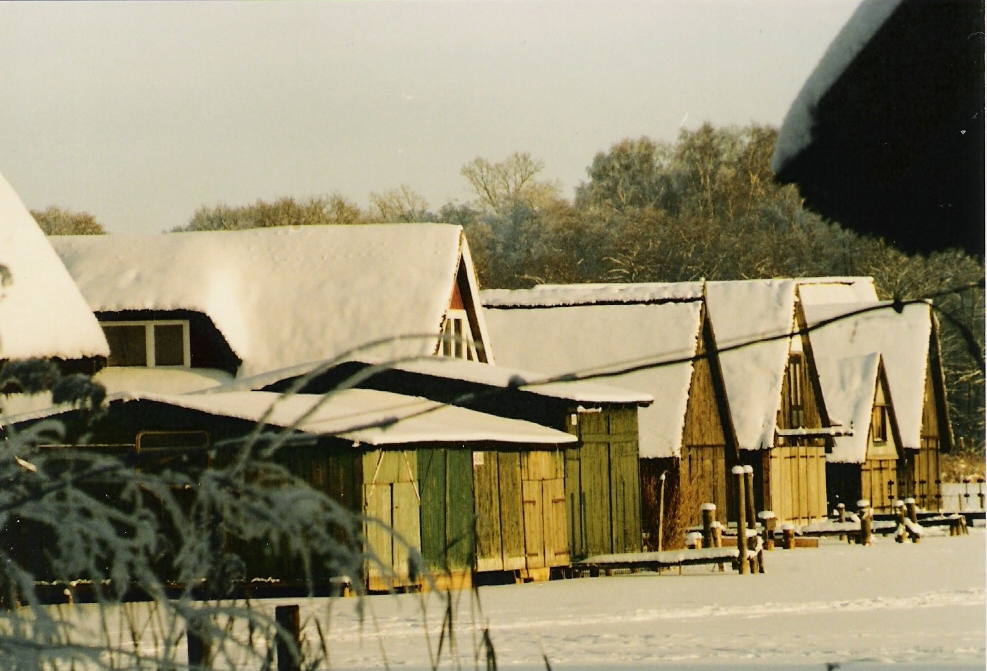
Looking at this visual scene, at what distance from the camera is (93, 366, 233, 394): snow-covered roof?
26.1 metres

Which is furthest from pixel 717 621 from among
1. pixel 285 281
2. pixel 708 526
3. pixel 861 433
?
pixel 861 433

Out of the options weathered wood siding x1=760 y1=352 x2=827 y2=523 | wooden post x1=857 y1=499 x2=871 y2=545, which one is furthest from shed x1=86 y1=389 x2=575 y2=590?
weathered wood siding x1=760 y1=352 x2=827 y2=523

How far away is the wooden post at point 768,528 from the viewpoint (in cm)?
3070

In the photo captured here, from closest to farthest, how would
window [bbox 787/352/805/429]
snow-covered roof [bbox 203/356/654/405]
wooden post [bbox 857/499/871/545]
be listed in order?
1. snow-covered roof [bbox 203/356/654/405]
2. wooden post [bbox 857/499/871/545]
3. window [bbox 787/352/805/429]

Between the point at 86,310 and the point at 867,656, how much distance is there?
52.3 ft

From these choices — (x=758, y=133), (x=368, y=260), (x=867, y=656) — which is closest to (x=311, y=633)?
(x=867, y=656)

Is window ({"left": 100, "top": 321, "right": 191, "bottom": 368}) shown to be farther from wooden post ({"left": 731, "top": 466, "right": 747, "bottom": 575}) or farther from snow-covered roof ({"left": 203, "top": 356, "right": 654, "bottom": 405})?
wooden post ({"left": 731, "top": 466, "right": 747, "bottom": 575})

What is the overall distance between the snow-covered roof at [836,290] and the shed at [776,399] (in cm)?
1286

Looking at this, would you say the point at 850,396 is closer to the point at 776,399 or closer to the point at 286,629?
the point at 776,399

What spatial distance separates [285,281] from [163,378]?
4184 millimetres

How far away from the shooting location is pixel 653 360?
30922 millimetres

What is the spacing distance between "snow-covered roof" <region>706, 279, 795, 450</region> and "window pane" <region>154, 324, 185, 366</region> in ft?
39.4

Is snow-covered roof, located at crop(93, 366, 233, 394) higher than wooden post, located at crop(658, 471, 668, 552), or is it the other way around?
snow-covered roof, located at crop(93, 366, 233, 394)

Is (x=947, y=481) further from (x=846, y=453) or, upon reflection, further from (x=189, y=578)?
(x=189, y=578)
